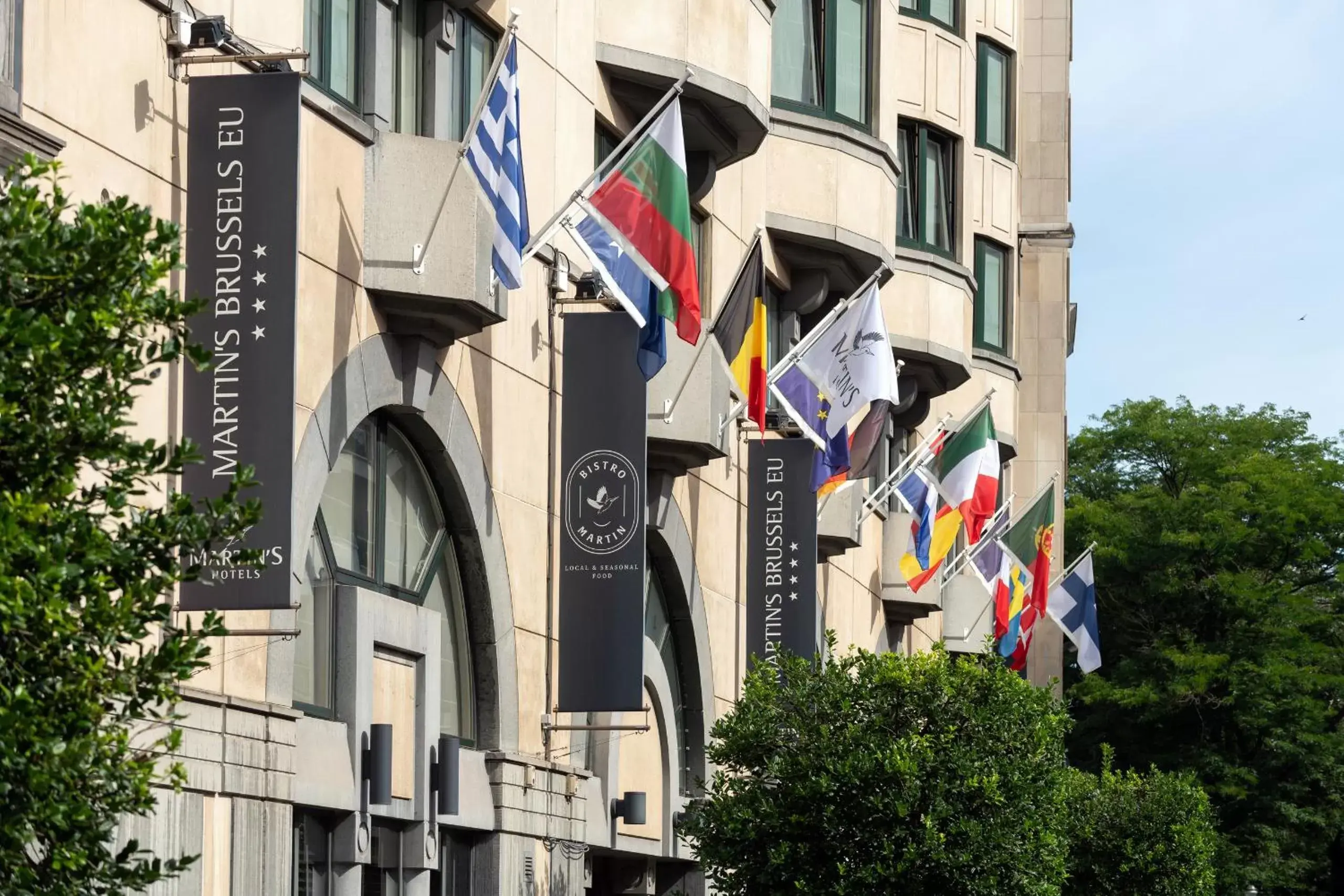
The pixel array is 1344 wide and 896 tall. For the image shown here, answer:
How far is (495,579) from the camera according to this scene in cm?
2084

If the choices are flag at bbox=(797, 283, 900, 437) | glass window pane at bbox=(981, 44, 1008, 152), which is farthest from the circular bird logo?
glass window pane at bbox=(981, 44, 1008, 152)

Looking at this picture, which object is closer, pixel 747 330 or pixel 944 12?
pixel 747 330

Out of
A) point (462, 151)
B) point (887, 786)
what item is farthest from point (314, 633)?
point (887, 786)

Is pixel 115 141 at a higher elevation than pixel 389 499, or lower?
higher

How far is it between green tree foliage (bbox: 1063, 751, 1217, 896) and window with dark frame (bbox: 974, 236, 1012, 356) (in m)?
9.66

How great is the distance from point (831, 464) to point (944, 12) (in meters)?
14.6

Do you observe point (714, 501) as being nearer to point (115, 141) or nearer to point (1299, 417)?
point (115, 141)

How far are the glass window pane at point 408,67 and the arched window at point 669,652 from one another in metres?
7.95

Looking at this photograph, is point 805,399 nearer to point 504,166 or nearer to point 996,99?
point 504,166

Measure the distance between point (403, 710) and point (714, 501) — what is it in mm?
10013

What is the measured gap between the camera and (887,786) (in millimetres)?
21562

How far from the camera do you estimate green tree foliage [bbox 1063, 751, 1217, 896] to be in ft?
135

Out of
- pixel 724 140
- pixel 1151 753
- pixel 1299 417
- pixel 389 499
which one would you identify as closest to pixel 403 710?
pixel 389 499

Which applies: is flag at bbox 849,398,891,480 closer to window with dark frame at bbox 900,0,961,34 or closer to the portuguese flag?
window with dark frame at bbox 900,0,961,34
